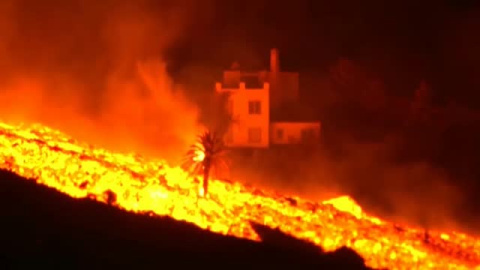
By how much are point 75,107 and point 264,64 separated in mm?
10006

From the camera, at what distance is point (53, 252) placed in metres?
22.0

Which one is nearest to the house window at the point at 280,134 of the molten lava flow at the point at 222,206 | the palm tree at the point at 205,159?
the palm tree at the point at 205,159

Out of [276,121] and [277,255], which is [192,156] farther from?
[276,121]

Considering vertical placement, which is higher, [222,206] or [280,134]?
[280,134]

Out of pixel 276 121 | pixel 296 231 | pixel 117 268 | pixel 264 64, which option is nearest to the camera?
pixel 117 268

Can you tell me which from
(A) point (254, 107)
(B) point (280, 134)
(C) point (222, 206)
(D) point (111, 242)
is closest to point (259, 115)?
(A) point (254, 107)

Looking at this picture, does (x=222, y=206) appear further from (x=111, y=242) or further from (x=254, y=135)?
(x=254, y=135)

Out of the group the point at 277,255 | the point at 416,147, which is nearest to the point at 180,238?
the point at 277,255

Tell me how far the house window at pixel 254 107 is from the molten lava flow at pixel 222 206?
40.8 ft

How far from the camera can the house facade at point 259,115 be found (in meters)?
40.2

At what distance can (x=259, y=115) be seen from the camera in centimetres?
4072

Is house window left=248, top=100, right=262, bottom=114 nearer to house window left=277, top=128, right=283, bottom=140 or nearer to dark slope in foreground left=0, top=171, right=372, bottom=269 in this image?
house window left=277, top=128, right=283, bottom=140

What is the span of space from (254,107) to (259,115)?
0.45 metres

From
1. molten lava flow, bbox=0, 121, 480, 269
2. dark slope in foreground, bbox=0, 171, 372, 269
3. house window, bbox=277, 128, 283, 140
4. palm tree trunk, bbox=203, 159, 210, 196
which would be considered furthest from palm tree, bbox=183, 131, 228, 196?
house window, bbox=277, 128, 283, 140
